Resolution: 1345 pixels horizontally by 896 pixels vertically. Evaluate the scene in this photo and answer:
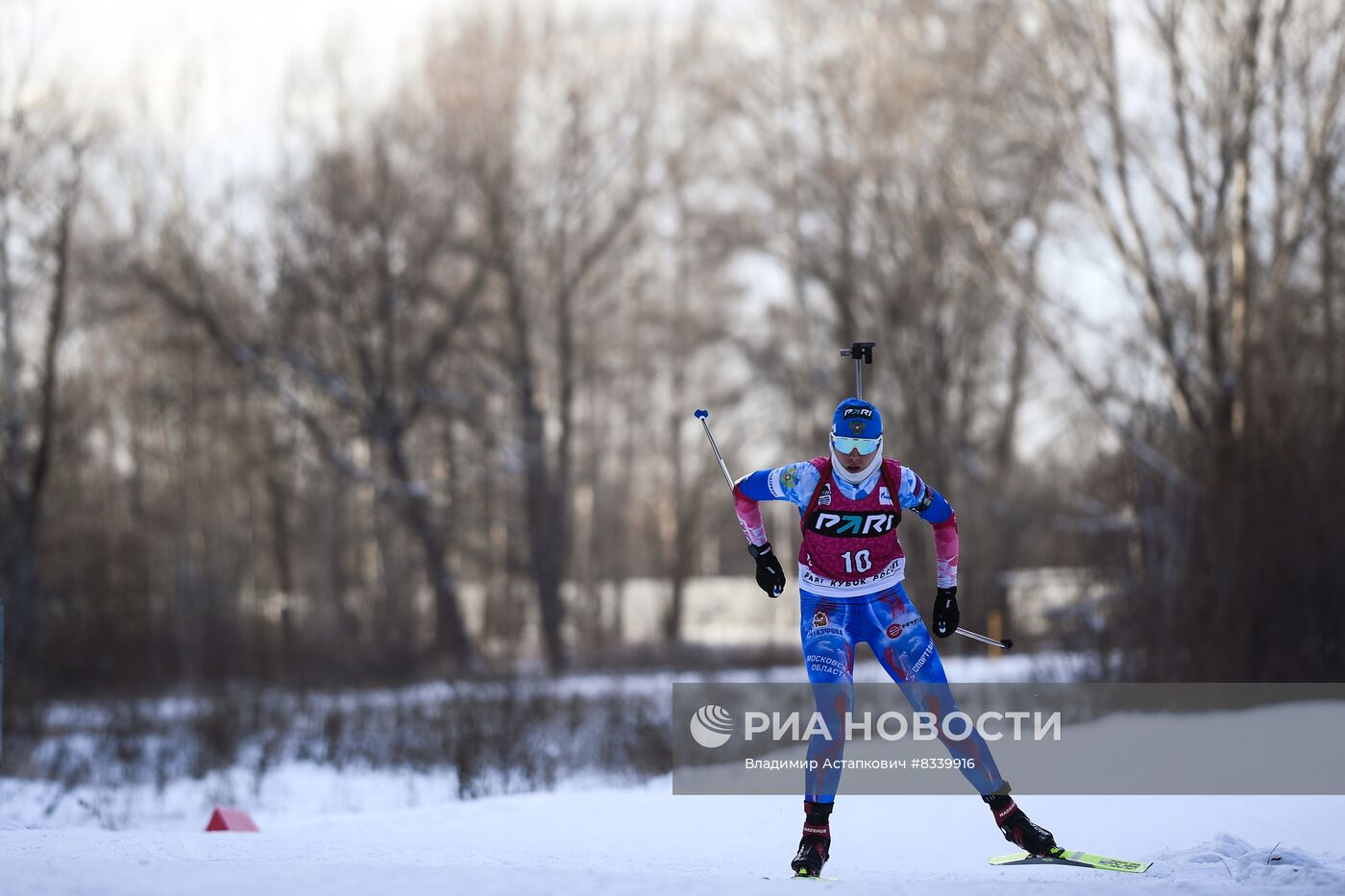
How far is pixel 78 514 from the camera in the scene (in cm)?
3241

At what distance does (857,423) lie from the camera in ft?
22.2

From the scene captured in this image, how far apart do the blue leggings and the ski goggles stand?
2.21 ft

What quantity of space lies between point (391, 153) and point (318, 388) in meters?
4.41

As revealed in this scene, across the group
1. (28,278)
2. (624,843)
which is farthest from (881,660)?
(28,278)

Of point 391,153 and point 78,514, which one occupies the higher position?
point 391,153

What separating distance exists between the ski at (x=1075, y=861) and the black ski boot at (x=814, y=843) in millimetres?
857

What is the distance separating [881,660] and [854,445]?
102 centimetres

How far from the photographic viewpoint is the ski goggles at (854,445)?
6.76 metres

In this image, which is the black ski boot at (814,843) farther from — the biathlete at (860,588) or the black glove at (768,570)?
the black glove at (768,570)

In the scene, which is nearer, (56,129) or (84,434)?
(56,129)

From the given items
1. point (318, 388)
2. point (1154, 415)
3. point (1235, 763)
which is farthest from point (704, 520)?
point (1235, 763)

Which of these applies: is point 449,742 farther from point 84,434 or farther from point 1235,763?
point 84,434

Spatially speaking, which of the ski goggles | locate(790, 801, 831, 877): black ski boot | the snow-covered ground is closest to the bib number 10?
the ski goggles

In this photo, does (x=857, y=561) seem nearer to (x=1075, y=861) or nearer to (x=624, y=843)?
(x=1075, y=861)
